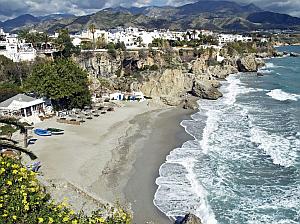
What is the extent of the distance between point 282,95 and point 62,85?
30485 millimetres

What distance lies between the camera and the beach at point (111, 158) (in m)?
18.8

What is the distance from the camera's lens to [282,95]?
49.2 meters

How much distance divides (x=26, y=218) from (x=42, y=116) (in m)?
28.3

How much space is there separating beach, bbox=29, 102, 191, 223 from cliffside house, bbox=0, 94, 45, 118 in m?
2.25

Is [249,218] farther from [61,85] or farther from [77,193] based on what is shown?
[61,85]

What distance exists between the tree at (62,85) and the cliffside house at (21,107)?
174cm

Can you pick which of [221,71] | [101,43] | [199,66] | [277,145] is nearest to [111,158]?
[277,145]

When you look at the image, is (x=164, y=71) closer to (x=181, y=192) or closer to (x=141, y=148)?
(x=141, y=148)

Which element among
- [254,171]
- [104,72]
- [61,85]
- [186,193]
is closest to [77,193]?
[186,193]

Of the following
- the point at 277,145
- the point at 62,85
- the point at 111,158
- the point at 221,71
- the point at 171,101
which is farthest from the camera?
the point at 221,71

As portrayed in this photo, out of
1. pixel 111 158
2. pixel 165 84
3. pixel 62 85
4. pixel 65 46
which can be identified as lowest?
pixel 111 158

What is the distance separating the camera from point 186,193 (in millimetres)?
19969

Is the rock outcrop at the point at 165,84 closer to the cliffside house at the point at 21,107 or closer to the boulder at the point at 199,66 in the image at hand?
the boulder at the point at 199,66

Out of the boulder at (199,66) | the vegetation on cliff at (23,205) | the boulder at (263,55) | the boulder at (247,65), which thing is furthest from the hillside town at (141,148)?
the boulder at (263,55)
